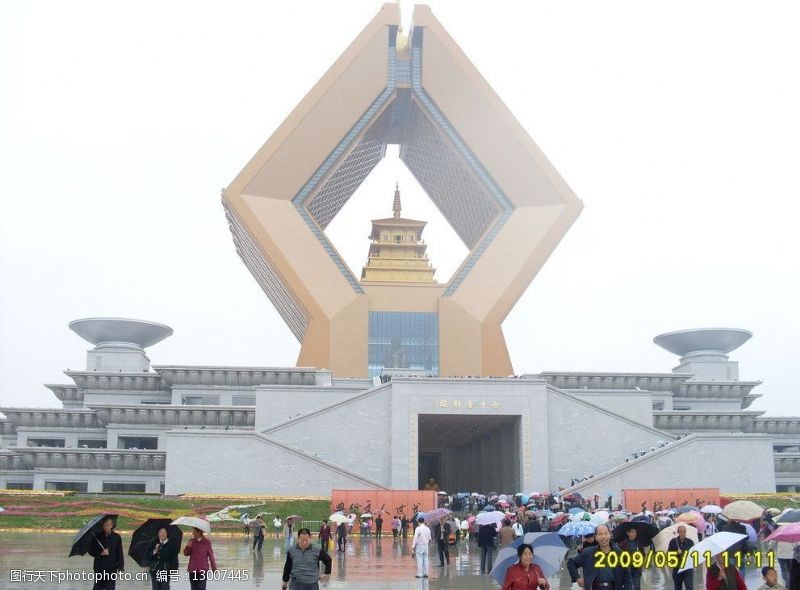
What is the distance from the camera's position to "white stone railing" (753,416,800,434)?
43.7 metres

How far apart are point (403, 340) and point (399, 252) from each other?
41.6ft

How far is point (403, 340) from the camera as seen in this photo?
44.0 meters

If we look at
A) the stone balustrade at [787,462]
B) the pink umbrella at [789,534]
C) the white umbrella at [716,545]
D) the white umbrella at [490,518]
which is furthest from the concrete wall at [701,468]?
the white umbrella at [716,545]

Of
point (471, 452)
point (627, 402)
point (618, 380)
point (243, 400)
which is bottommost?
point (471, 452)

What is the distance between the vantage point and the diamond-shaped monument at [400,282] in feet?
140

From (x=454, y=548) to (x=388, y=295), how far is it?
23.4 meters

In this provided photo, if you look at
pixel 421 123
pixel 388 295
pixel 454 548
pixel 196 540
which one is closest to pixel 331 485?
pixel 454 548

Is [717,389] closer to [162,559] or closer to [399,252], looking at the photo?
[399,252]

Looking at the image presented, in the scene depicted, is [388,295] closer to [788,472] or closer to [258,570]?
[788,472]

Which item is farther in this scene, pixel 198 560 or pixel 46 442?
pixel 46 442

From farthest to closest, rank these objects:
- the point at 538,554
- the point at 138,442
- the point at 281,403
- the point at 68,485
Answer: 1. the point at 138,442
2. the point at 68,485
3. the point at 281,403
4. the point at 538,554

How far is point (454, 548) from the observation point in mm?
22031

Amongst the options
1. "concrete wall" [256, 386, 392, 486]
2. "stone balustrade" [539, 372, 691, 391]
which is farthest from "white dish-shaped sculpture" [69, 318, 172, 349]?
"stone balustrade" [539, 372, 691, 391]

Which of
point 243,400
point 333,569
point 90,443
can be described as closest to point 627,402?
point 243,400
